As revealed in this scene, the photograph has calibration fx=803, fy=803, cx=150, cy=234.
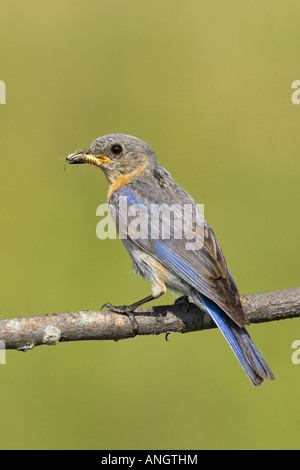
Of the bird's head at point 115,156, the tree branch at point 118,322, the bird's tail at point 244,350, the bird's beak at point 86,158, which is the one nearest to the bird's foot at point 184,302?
the tree branch at point 118,322

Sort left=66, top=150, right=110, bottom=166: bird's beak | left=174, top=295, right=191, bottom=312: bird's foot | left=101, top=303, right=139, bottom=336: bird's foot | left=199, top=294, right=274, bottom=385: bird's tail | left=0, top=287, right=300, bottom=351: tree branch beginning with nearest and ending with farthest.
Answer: left=0, top=287, right=300, bottom=351: tree branch, left=101, top=303, right=139, bottom=336: bird's foot, left=199, top=294, right=274, bottom=385: bird's tail, left=174, top=295, right=191, bottom=312: bird's foot, left=66, top=150, right=110, bottom=166: bird's beak

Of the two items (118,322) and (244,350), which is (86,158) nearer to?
(118,322)

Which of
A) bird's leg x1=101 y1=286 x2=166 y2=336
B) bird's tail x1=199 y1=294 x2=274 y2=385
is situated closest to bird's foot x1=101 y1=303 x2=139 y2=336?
bird's leg x1=101 y1=286 x2=166 y2=336

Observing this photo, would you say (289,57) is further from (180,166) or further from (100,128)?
(100,128)

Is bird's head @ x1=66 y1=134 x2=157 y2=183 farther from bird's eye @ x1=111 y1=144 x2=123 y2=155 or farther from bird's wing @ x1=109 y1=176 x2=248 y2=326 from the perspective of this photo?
bird's wing @ x1=109 y1=176 x2=248 y2=326

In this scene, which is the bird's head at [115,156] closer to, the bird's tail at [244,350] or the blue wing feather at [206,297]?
the blue wing feather at [206,297]

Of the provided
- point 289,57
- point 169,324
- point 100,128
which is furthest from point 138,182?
point 289,57

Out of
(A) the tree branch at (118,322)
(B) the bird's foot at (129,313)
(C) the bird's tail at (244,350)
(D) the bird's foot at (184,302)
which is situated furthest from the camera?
(D) the bird's foot at (184,302)
